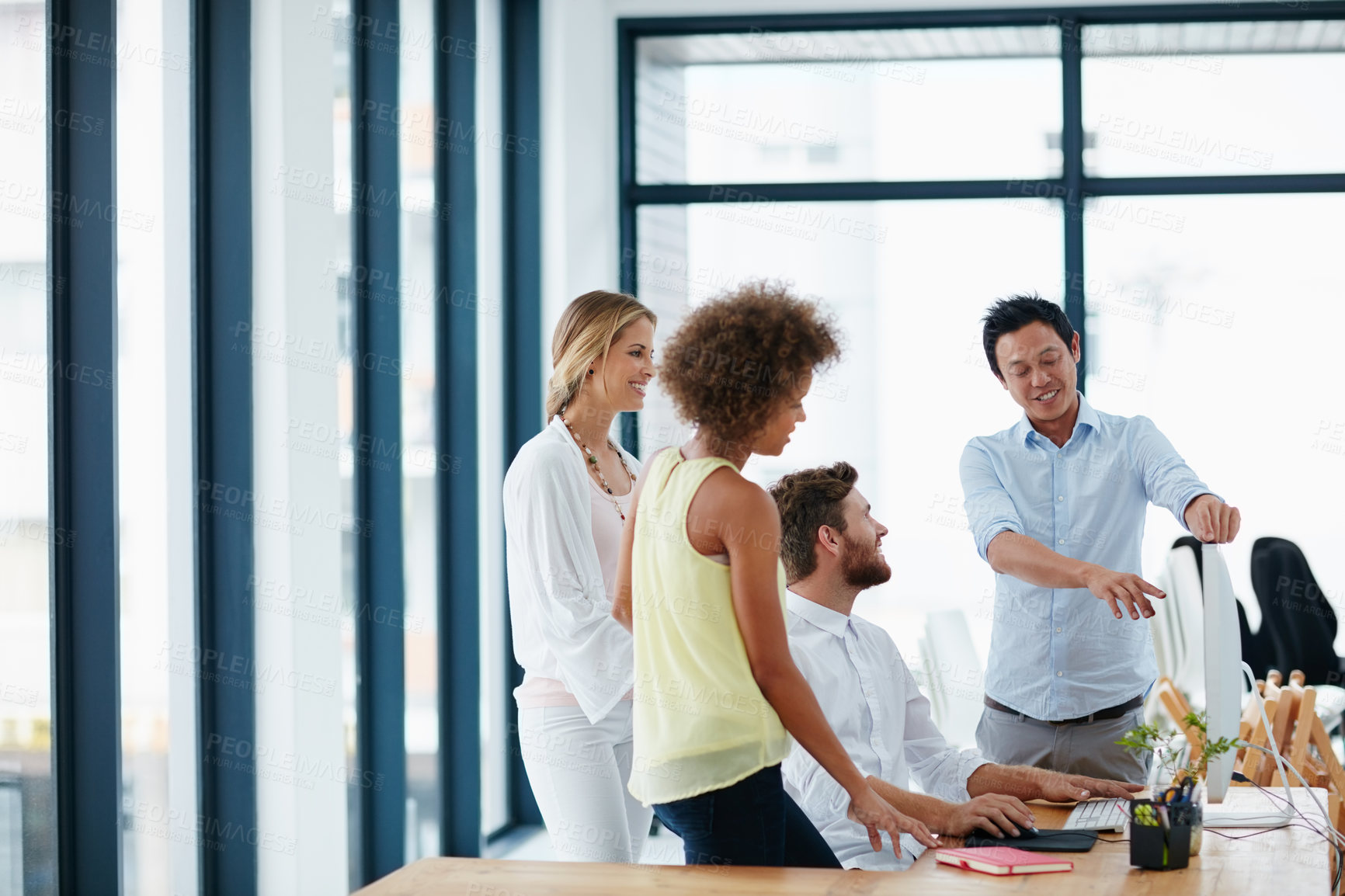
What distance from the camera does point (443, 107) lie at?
4648 mm

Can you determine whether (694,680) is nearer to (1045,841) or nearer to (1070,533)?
(1045,841)

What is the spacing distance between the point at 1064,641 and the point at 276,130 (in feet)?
7.32

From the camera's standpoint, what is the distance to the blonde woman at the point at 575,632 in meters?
2.48

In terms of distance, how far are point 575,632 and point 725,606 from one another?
2.51 ft

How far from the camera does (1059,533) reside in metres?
2.88

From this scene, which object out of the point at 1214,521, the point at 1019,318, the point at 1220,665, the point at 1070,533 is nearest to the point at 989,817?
the point at 1220,665

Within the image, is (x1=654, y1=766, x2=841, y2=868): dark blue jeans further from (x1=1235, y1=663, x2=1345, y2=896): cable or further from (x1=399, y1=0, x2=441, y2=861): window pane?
(x1=399, y1=0, x2=441, y2=861): window pane

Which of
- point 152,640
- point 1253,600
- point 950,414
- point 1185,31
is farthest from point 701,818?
point 1185,31

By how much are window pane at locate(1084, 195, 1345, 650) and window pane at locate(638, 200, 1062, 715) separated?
0.34m

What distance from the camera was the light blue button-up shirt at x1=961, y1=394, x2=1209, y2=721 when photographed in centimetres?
280

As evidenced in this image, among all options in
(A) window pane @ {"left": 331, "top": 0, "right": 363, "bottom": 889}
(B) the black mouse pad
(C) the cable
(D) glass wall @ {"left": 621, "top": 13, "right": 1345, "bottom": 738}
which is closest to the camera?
(B) the black mouse pad

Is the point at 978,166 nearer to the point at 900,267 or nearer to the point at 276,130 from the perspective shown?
the point at 900,267

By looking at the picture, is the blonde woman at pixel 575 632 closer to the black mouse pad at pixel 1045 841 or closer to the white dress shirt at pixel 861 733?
the white dress shirt at pixel 861 733

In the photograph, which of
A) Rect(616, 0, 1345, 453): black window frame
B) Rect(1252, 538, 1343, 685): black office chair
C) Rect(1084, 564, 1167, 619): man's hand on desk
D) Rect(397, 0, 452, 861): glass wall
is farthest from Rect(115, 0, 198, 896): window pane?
Rect(1252, 538, 1343, 685): black office chair
